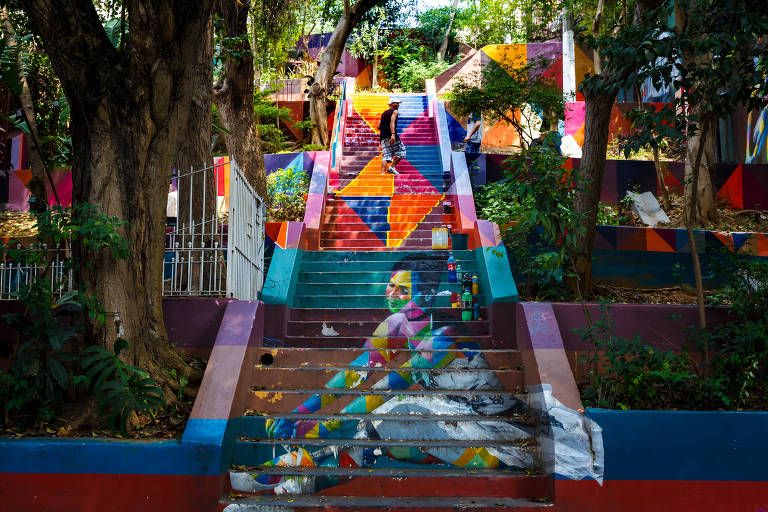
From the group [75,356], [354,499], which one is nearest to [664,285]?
[354,499]

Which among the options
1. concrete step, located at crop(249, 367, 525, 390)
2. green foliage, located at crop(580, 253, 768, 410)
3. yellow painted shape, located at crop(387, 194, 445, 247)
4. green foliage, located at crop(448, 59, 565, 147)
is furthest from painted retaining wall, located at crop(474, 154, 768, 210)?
concrete step, located at crop(249, 367, 525, 390)

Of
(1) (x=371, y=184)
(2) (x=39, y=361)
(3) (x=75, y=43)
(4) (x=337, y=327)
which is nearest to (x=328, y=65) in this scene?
(1) (x=371, y=184)

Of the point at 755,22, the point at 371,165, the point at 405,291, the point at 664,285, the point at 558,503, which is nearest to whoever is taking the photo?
the point at 558,503

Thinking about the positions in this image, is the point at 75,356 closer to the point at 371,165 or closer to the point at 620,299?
the point at 620,299

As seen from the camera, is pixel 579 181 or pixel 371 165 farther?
pixel 371 165

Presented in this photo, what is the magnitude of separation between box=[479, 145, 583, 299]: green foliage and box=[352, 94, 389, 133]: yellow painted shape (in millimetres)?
8322

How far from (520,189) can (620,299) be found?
9.99ft

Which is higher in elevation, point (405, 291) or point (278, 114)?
point (278, 114)

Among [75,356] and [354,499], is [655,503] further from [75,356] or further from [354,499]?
[75,356]

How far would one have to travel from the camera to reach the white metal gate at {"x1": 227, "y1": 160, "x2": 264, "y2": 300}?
7.27m

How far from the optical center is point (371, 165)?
46.8 ft

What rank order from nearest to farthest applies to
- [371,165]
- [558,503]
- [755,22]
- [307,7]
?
[558,503]
[755,22]
[371,165]
[307,7]

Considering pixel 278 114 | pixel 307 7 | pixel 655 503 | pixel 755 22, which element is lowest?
pixel 655 503

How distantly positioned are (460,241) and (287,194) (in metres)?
3.85
